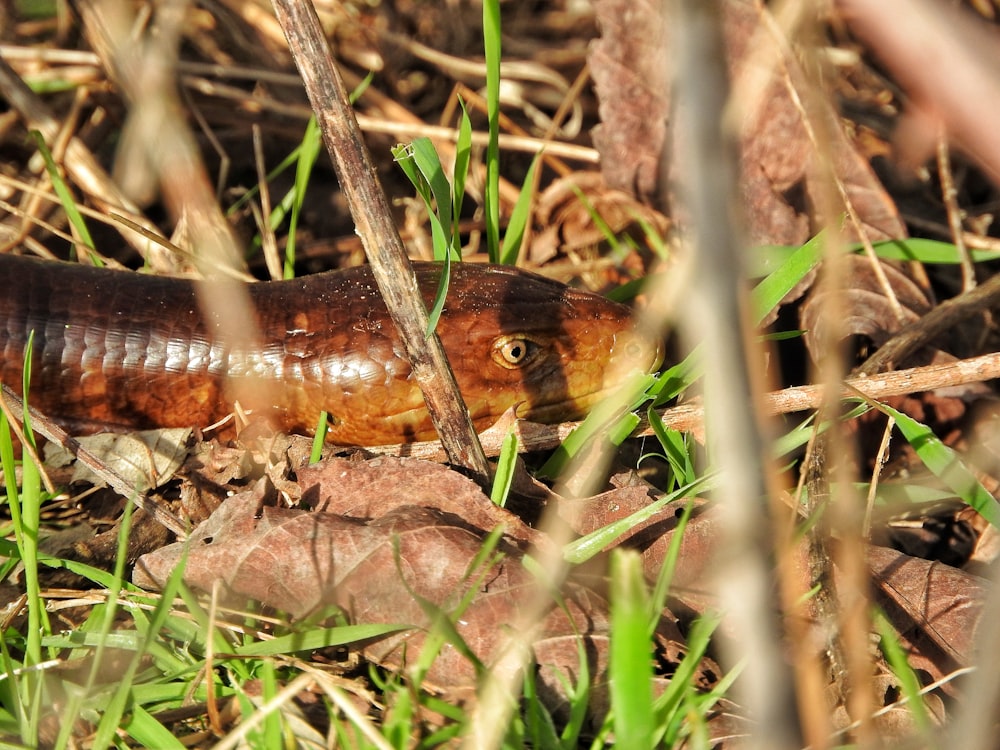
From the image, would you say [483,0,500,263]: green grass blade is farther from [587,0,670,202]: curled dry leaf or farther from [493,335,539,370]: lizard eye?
[587,0,670,202]: curled dry leaf

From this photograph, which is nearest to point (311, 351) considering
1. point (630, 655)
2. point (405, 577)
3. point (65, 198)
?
point (405, 577)

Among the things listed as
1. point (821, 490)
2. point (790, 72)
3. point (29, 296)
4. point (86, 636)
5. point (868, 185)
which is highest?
point (790, 72)

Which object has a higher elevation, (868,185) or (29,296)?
(868,185)

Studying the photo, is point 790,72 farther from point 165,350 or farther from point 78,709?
point 78,709

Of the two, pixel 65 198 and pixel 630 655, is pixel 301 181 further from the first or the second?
pixel 630 655

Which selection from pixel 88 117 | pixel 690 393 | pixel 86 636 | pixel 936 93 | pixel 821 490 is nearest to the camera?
pixel 936 93

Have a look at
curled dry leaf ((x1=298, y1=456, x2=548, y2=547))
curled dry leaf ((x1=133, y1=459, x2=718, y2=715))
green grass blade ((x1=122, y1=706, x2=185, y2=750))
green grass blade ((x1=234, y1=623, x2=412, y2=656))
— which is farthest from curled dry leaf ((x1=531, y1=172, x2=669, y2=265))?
green grass blade ((x1=122, y1=706, x2=185, y2=750))

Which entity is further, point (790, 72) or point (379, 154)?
point (379, 154)

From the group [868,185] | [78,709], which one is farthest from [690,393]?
[78,709]
